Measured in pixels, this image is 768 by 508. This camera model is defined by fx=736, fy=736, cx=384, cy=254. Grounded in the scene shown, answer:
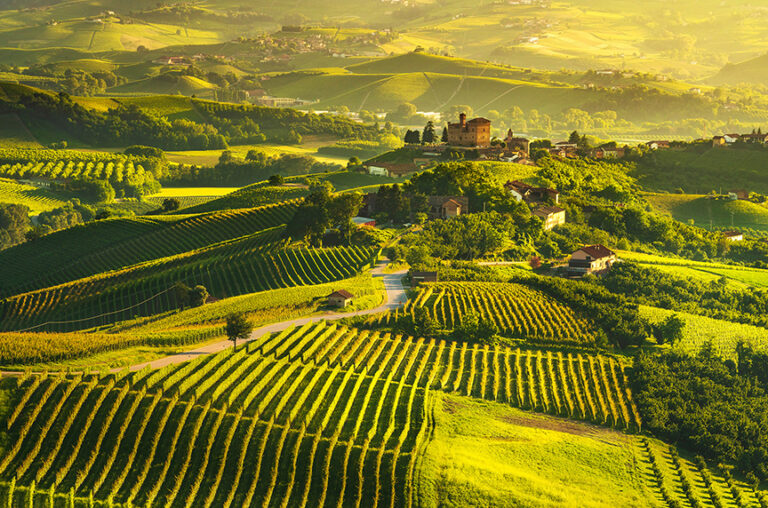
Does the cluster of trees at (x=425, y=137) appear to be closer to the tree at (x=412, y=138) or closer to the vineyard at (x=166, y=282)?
the tree at (x=412, y=138)

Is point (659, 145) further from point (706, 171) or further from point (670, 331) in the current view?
point (670, 331)

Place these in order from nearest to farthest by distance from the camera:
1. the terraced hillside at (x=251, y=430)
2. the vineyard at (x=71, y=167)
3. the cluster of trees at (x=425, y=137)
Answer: the terraced hillside at (x=251, y=430) → the cluster of trees at (x=425, y=137) → the vineyard at (x=71, y=167)

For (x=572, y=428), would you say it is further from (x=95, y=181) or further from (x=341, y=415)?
(x=95, y=181)

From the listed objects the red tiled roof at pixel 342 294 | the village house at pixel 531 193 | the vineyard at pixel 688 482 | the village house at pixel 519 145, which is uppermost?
the village house at pixel 519 145

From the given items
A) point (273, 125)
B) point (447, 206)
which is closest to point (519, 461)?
point (447, 206)

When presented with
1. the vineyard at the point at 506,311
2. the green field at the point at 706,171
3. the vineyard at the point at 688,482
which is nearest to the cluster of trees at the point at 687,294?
the vineyard at the point at 506,311

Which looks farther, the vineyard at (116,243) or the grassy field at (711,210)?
the grassy field at (711,210)

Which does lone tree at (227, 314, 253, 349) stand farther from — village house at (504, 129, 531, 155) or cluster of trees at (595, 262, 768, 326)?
village house at (504, 129, 531, 155)

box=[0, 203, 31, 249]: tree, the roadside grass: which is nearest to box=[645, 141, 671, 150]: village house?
box=[0, 203, 31, 249]: tree
